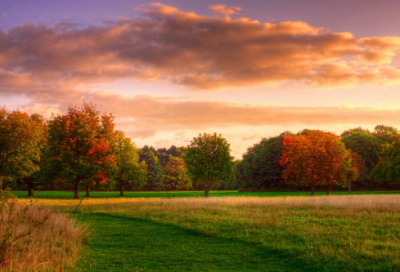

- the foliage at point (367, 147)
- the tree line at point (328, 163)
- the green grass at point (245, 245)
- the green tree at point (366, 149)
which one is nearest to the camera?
the green grass at point (245, 245)

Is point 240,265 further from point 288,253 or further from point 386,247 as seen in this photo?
point 386,247

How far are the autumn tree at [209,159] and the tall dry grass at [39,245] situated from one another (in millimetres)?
27194

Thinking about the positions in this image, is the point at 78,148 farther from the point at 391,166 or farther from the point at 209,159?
the point at 391,166

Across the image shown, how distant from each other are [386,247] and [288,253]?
3069 millimetres

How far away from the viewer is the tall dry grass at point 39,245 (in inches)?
340

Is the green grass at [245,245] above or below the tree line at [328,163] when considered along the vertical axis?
below

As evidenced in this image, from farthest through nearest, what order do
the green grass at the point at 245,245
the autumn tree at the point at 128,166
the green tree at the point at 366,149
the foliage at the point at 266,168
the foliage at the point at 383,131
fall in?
1. the foliage at the point at 383,131
2. the foliage at the point at 266,168
3. the green tree at the point at 366,149
4. the autumn tree at the point at 128,166
5. the green grass at the point at 245,245

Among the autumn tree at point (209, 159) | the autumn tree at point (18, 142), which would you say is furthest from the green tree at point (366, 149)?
the autumn tree at point (18, 142)

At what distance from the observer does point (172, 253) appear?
11.2 meters

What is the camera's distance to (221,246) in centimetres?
1215

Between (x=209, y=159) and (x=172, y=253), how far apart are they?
1182 inches

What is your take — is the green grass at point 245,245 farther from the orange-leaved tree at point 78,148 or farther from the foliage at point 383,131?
the foliage at point 383,131

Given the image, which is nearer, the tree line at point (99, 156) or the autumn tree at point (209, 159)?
the tree line at point (99, 156)

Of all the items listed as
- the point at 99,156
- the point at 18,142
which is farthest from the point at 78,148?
the point at 18,142
